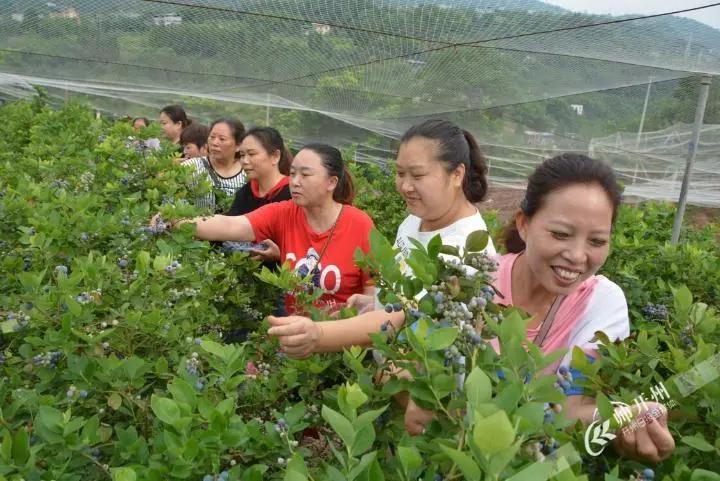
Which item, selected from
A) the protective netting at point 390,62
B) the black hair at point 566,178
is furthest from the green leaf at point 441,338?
the protective netting at point 390,62

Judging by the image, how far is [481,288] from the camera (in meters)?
1.28

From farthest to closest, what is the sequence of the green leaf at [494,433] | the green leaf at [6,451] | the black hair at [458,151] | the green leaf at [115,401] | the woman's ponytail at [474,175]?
the woman's ponytail at [474,175] < the black hair at [458,151] < the green leaf at [115,401] < the green leaf at [6,451] < the green leaf at [494,433]

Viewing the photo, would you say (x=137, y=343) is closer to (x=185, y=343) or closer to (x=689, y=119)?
(x=185, y=343)

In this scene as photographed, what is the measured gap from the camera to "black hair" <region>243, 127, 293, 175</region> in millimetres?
4047

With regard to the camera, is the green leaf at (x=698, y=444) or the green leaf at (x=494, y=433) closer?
the green leaf at (x=494, y=433)

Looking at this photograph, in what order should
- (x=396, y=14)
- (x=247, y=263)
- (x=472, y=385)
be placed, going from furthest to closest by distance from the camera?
(x=396, y=14) < (x=247, y=263) < (x=472, y=385)

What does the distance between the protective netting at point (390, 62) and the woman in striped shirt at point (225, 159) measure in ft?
3.95

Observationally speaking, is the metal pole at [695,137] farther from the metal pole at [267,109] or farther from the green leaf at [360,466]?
the metal pole at [267,109]

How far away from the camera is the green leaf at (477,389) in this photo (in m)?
0.93

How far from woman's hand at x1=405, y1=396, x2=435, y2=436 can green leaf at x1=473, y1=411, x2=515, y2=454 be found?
369 millimetres

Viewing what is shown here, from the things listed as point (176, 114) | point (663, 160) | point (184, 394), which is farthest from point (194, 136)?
point (663, 160)

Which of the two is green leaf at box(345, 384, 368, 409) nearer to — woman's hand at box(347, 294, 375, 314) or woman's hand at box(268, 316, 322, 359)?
woman's hand at box(268, 316, 322, 359)

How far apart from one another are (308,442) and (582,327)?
0.76 m

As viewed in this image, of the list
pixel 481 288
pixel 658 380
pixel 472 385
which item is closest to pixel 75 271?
pixel 481 288
